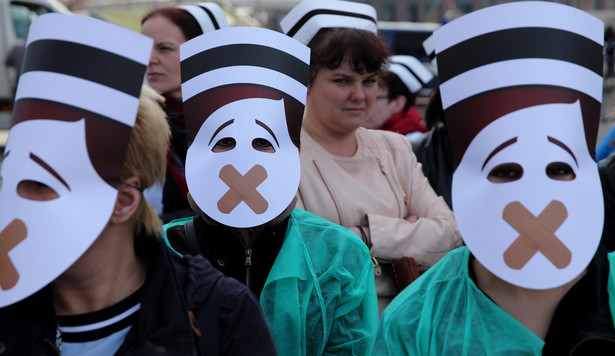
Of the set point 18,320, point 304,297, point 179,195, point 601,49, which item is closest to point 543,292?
point 601,49

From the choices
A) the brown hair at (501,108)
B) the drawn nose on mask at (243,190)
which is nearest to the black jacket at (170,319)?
the drawn nose on mask at (243,190)

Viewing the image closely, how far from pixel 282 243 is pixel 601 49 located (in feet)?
3.61

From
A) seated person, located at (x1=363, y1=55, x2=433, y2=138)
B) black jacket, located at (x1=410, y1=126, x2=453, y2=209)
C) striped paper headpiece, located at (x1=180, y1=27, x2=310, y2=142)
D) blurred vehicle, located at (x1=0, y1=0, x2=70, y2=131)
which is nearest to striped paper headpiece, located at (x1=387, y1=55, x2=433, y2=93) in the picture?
seated person, located at (x1=363, y1=55, x2=433, y2=138)

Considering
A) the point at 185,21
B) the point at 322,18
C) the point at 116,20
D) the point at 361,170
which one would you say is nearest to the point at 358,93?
the point at 361,170

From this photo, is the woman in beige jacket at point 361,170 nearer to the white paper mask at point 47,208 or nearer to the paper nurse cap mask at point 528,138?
the paper nurse cap mask at point 528,138

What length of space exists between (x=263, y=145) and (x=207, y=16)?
1658 mm

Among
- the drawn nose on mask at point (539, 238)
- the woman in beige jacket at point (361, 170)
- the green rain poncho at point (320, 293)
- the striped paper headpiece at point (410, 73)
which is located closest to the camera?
the drawn nose on mask at point (539, 238)

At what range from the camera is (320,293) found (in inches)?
99.8

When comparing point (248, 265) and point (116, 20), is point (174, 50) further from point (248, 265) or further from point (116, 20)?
point (116, 20)

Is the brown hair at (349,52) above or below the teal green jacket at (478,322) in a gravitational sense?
above

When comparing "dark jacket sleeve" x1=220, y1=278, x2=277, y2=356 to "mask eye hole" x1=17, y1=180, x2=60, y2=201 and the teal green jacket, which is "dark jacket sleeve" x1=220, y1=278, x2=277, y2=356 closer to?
the teal green jacket

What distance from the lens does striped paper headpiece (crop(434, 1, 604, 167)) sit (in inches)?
75.8

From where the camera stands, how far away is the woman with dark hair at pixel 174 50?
12.2 ft

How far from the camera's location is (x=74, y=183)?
1.80m
